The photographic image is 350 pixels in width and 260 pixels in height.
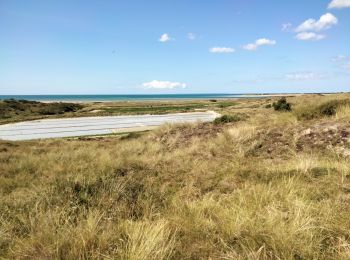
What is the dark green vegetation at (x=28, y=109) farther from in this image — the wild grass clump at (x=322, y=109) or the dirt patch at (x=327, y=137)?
the dirt patch at (x=327, y=137)

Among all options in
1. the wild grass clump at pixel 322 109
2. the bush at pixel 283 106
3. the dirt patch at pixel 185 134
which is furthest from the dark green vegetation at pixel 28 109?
the wild grass clump at pixel 322 109

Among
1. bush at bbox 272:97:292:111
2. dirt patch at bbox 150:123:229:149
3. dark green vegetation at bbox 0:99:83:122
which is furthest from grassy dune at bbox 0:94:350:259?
dark green vegetation at bbox 0:99:83:122

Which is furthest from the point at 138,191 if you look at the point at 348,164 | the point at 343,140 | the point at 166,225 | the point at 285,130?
Result: the point at 285,130

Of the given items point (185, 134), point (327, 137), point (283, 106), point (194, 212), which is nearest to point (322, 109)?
point (327, 137)

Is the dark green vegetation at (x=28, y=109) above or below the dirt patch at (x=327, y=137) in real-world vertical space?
below

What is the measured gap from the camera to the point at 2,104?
6047 cm

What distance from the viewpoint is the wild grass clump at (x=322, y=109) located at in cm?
1404

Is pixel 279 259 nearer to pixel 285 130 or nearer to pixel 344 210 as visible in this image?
pixel 344 210

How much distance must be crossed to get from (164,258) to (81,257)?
0.86 m

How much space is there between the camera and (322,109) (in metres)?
14.4

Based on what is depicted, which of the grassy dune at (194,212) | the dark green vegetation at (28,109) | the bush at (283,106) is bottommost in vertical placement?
the dark green vegetation at (28,109)

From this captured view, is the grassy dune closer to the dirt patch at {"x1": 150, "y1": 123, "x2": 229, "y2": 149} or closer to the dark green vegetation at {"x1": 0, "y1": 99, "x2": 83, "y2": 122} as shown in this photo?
the dirt patch at {"x1": 150, "y1": 123, "x2": 229, "y2": 149}

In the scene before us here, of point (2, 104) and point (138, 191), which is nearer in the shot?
point (138, 191)

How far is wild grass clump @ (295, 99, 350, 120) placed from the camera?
14.0 meters
